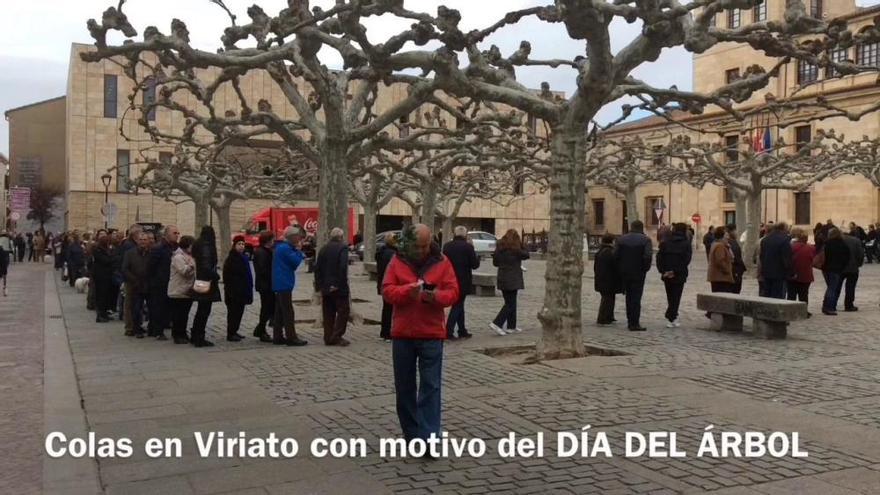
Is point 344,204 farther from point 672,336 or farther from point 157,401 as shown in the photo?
point 157,401

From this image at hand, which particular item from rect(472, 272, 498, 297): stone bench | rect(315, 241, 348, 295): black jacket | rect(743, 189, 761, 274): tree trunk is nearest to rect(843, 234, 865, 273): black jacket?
rect(472, 272, 498, 297): stone bench

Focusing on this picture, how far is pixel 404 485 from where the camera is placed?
5.16m

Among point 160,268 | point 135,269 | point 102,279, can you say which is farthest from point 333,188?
point 102,279

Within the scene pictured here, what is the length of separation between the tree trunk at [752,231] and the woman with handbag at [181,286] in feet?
63.9

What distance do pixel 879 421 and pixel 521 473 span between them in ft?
11.0

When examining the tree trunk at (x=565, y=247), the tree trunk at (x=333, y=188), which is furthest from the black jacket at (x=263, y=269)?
the tree trunk at (x=565, y=247)

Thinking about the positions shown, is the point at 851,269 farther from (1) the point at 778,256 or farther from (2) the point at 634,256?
(2) the point at 634,256

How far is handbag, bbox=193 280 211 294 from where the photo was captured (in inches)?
454

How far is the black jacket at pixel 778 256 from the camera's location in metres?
14.4

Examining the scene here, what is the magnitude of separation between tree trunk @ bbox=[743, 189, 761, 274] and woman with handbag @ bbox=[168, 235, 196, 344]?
63.9 ft

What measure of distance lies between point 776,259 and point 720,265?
43.3 inches

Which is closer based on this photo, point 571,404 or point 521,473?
point 521,473

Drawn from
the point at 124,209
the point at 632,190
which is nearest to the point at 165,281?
the point at 632,190

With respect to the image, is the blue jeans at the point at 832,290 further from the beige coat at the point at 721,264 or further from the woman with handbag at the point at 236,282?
the woman with handbag at the point at 236,282
